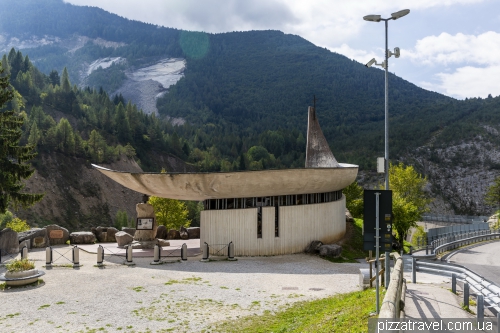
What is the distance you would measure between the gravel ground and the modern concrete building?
2.02 m

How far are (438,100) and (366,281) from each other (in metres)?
172

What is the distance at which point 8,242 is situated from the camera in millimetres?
23641

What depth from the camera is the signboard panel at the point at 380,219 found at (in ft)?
29.4

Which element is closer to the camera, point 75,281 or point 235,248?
point 75,281

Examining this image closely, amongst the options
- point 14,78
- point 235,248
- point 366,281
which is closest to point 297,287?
point 366,281

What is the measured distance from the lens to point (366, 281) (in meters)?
14.1

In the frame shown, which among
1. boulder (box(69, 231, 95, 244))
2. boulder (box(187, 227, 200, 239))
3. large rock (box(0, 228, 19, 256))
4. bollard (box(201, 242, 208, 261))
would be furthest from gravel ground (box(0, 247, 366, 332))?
boulder (box(187, 227, 200, 239))

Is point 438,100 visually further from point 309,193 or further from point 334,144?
point 309,193

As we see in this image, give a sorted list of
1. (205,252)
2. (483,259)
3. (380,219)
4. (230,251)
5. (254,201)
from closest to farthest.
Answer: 1. (380,219)
2. (205,252)
3. (230,251)
4. (254,201)
5. (483,259)

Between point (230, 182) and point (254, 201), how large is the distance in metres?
2.37

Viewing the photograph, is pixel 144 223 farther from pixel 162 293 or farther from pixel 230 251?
pixel 162 293

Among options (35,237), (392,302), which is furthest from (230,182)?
(392,302)

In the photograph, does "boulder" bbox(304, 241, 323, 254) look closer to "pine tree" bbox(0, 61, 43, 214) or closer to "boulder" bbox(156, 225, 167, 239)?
"boulder" bbox(156, 225, 167, 239)

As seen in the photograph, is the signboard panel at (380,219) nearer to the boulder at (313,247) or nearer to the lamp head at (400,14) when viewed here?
the lamp head at (400,14)
